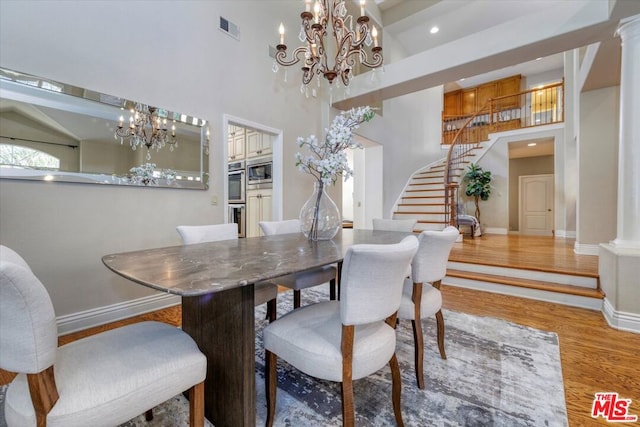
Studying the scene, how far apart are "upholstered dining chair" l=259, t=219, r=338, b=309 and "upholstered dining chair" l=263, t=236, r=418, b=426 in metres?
0.71

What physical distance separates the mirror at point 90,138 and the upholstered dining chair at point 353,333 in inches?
82.6

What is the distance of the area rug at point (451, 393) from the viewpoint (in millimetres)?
1256

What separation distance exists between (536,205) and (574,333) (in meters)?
7.48

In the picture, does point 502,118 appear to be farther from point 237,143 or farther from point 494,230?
point 237,143

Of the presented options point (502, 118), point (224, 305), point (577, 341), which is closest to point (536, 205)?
point (502, 118)

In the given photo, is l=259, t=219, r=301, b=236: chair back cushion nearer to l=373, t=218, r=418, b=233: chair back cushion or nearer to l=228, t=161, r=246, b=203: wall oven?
l=373, t=218, r=418, b=233: chair back cushion

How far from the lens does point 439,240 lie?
150 centimetres

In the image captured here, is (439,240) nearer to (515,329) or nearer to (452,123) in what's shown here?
(515,329)

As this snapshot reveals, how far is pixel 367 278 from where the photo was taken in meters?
0.97

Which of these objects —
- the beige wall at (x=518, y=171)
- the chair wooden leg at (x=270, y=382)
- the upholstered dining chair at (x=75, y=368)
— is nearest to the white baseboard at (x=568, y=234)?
the beige wall at (x=518, y=171)

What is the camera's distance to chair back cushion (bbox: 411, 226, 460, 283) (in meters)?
1.47

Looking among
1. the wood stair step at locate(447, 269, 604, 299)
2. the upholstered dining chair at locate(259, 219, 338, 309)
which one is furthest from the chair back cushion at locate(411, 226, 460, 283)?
the wood stair step at locate(447, 269, 604, 299)

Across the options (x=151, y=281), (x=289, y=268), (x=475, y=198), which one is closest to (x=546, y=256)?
(x=475, y=198)
